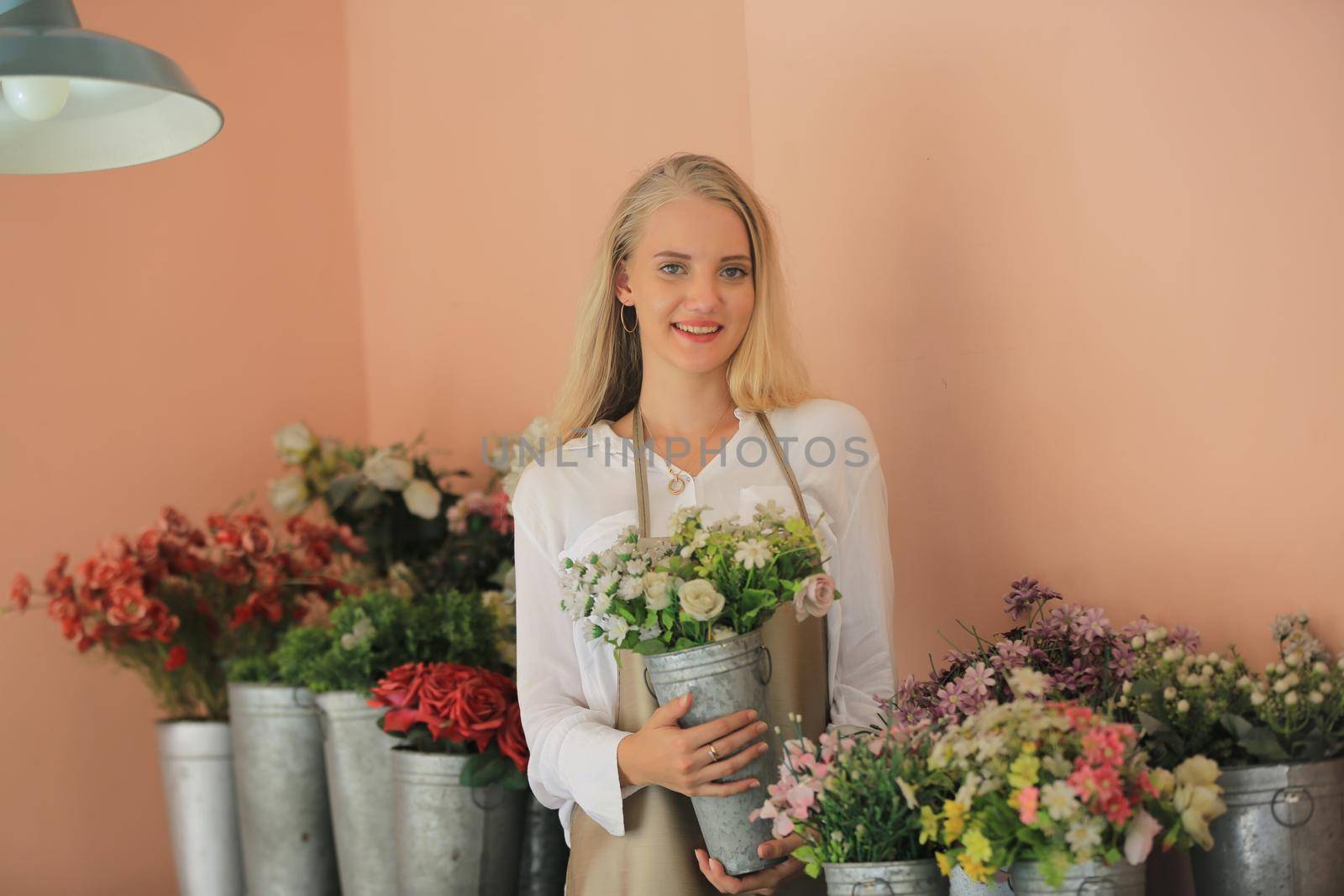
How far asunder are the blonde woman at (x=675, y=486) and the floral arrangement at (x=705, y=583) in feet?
0.72

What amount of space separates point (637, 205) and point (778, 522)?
643 millimetres

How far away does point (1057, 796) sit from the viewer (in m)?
1.18

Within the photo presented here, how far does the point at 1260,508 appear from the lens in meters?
1.62

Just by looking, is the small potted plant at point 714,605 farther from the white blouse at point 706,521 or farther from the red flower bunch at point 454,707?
the red flower bunch at point 454,707

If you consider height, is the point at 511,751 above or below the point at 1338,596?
below

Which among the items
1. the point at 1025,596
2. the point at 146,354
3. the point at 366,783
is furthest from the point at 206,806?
Answer: the point at 1025,596

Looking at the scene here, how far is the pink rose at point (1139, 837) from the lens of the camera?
3.91ft

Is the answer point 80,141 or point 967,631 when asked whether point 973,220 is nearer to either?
point 967,631

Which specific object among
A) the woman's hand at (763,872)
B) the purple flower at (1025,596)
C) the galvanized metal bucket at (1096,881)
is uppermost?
the purple flower at (1025,596)

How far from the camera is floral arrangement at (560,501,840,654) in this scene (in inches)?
58.1

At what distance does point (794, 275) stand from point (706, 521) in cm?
66

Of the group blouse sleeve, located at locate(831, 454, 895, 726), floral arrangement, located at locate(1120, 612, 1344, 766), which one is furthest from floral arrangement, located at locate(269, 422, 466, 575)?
floral arrangement, located at locate(1120, 612, 1344, 766)

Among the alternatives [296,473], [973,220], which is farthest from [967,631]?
[296,473]

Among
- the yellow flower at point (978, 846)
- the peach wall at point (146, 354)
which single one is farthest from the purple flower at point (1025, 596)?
the peach wall at point (146, 354)
